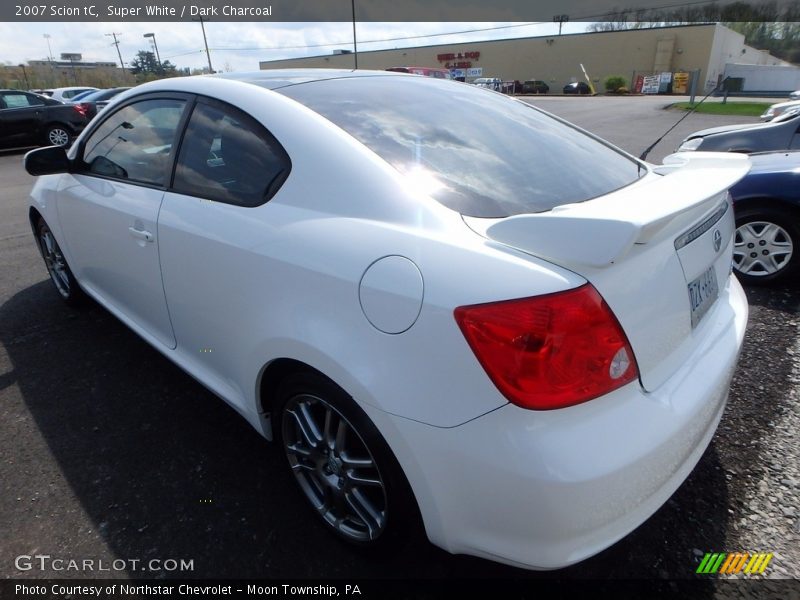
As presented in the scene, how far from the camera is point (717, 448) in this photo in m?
2.41

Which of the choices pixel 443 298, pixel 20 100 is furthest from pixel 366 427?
pixel 20 100

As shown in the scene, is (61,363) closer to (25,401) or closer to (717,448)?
(25,401)

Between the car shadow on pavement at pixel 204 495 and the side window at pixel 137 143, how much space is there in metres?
1.17

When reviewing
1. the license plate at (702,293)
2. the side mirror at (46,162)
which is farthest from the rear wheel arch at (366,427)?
the side mirror at (46,162)

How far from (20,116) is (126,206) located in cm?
1448

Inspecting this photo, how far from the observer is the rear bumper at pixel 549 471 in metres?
1.32

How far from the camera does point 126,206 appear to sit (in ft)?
8.54

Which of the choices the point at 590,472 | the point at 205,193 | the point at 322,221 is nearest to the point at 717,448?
the point at 590,472

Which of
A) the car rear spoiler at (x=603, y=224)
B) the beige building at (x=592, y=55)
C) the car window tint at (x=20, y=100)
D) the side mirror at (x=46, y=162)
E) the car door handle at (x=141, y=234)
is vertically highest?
the car rear spoiler at (x=603, y=224)

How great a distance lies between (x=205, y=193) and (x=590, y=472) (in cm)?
179

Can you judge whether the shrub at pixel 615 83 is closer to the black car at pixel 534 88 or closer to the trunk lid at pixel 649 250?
the black car at pixel 534 88

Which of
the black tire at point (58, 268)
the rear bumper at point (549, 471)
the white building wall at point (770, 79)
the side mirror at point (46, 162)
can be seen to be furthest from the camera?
the white building wall at point (770, 79)

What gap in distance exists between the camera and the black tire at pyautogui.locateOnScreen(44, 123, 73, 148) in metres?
14.0

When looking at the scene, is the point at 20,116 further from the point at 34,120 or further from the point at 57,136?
the point at 57,136
